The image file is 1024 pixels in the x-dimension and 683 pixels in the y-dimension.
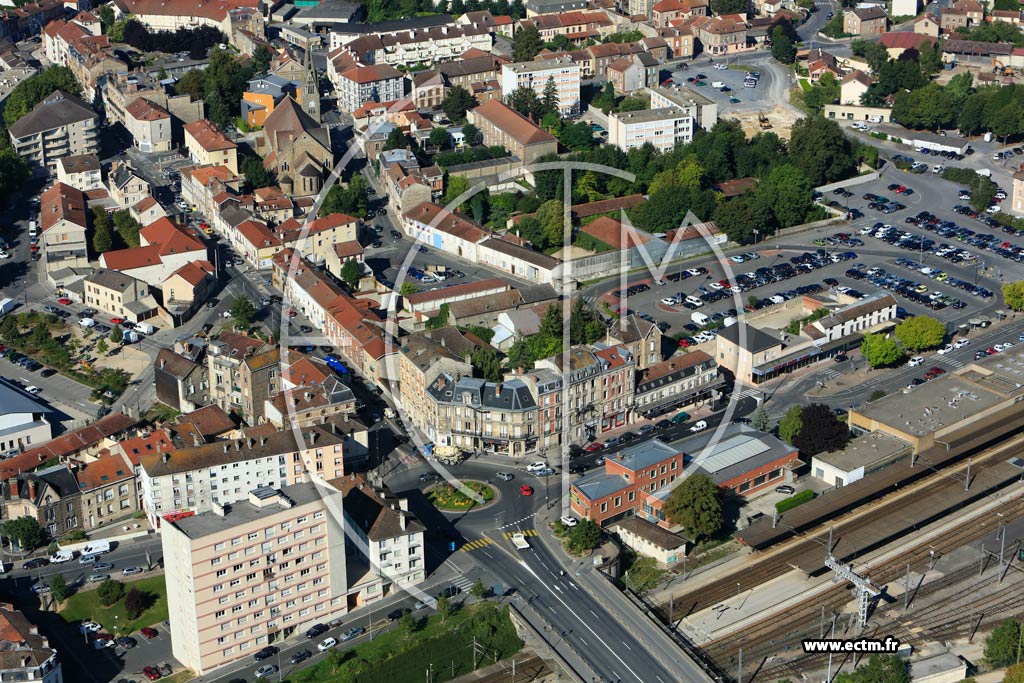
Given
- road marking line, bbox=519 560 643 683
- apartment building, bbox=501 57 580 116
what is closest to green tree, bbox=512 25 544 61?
apartment building, bbox=501 57 580 116

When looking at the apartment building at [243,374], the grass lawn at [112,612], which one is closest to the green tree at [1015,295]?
the apartment building at [243,374]

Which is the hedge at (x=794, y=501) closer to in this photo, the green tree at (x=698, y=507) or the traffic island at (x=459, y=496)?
the green tree at (x=698, y=507)

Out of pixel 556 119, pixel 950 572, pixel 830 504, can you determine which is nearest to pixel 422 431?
pixel 830 504

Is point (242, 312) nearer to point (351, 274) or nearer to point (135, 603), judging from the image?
point (351, 274)

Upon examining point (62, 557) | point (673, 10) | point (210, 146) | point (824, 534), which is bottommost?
point (824, 534)

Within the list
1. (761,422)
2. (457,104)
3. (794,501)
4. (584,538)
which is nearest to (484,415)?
(584,538)
